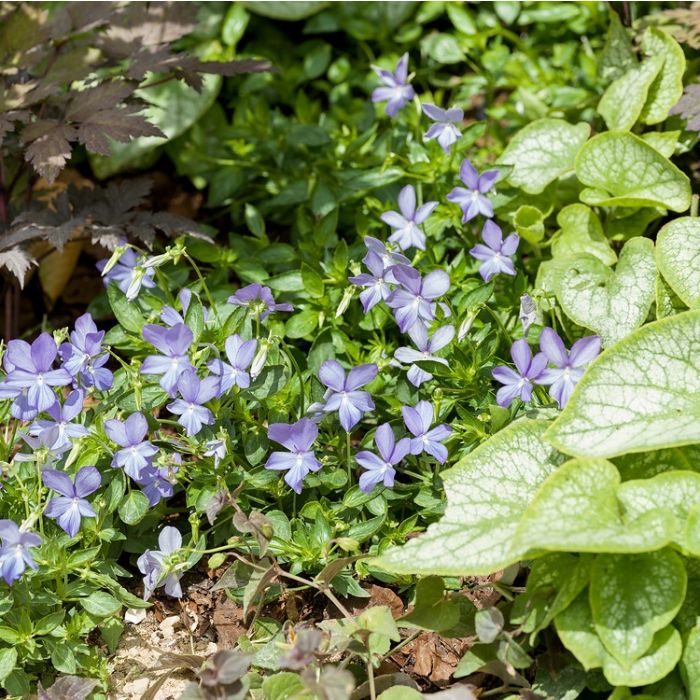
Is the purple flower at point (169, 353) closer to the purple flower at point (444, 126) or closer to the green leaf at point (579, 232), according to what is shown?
the purple flower at point (444, 126)

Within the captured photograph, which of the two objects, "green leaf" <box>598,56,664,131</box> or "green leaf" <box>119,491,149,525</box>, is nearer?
"green leaf" <box>119,491,149,525</box>

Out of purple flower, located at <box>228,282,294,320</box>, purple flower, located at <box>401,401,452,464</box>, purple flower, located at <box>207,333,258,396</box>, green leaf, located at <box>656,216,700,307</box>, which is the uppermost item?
purple flower, located at <box>228,282,294,320</box>

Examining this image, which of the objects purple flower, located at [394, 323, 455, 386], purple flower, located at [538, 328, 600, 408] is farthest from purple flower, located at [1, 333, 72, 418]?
purple flower, located at [538, 328, 600, 408]

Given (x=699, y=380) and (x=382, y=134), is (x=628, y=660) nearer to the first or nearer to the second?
(x=699, y=380)

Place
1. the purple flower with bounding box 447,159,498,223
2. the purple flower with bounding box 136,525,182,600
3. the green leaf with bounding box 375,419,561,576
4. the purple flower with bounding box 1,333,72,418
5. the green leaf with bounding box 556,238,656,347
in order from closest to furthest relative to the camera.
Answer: the green leaf with bounding box 375,419,561,576
the purple flower with bounding box 136,525,182,600
the purple flower with bounding box 1,333,72,418
the green leaf with bounding box 556,238,656,347
the purple flower with bounding box 447,159,498,223

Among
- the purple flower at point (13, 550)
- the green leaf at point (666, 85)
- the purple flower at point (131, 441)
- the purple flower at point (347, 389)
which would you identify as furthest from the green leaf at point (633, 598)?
the green leaf at point (666, 85)

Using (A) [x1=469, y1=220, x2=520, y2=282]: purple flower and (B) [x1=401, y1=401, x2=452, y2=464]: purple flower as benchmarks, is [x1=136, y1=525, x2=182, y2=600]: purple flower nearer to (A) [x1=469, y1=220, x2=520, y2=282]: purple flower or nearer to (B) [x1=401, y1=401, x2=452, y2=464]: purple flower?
(B) [x1=401, y1=401, x2=452, y2=464]: purple flower
